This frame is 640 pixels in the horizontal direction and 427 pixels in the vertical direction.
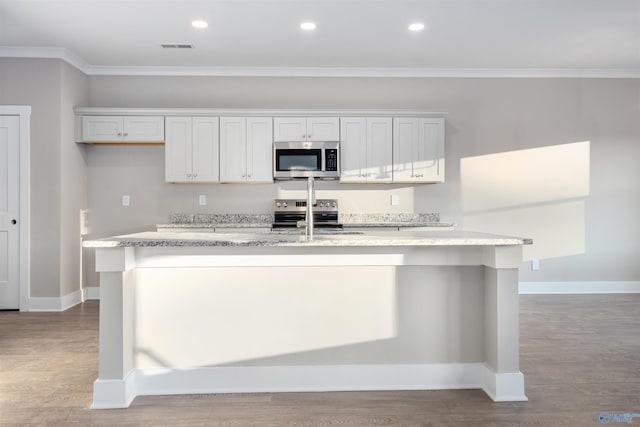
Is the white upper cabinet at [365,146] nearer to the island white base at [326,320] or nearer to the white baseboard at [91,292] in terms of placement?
the island white base at [326,320]

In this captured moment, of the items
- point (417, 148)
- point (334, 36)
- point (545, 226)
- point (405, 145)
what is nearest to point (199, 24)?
point (334, 36)

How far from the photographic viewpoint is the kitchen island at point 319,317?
98.2 inches

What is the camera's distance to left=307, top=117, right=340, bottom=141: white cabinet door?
16.1 ft

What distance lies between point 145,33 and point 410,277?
131 inches

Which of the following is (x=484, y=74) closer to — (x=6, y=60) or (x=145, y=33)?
(x=145, y=33)

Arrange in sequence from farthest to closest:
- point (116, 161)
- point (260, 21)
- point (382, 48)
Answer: point (116, 161) < point (382, 48) < point (260, 21)

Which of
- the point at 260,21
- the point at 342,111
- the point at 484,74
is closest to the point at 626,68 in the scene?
the point at 484,74

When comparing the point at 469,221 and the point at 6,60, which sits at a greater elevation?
the point at 6,60

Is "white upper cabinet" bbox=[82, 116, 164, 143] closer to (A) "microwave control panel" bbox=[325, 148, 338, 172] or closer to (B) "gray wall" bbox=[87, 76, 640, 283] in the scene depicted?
(B) "gray wall" bbox=[87, 76, 640, 283]

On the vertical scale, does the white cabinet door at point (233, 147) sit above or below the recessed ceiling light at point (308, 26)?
below

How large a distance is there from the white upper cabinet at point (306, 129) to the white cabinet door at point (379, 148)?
0.38 metres

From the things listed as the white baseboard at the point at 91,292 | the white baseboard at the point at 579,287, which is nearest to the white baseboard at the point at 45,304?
the white baseboard at the point at 91,292

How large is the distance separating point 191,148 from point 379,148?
2.05 metres

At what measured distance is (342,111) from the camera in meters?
4.89
